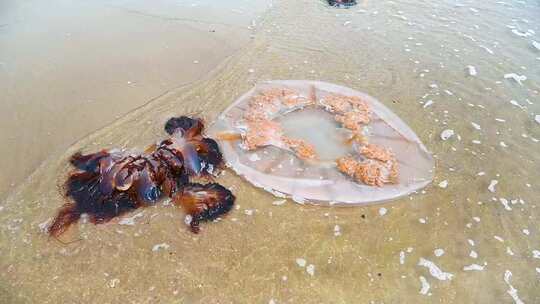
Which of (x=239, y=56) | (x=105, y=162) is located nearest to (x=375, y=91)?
(x=239, y=56)

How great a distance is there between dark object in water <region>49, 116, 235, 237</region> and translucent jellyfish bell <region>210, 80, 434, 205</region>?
452 mm

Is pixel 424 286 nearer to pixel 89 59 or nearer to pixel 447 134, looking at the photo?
pixel 447 134

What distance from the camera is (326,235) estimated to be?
4.48m

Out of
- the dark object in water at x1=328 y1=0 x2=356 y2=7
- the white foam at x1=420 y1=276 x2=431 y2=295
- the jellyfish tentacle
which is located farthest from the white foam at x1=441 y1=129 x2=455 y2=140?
the dark object in water at x1=328 y1=0 x2=356 y2=7

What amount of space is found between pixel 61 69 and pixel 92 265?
155 inches

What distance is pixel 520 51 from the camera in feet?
24.9

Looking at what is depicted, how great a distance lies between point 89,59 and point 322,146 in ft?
14.3

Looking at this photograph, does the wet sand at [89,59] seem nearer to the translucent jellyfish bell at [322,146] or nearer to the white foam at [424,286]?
the translucent jellyfish bell at [322,146]

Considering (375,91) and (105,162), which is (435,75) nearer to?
(375,91)

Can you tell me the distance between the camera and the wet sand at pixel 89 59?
5.58 m

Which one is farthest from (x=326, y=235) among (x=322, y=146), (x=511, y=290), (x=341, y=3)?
(x=341, y=3)

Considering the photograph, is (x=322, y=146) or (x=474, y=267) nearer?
(x=474, y=267)

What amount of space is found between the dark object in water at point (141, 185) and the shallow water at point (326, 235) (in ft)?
0.48

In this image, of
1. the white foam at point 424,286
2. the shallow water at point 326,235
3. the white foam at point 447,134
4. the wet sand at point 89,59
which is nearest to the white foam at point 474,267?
the shallow water at point 326,235
